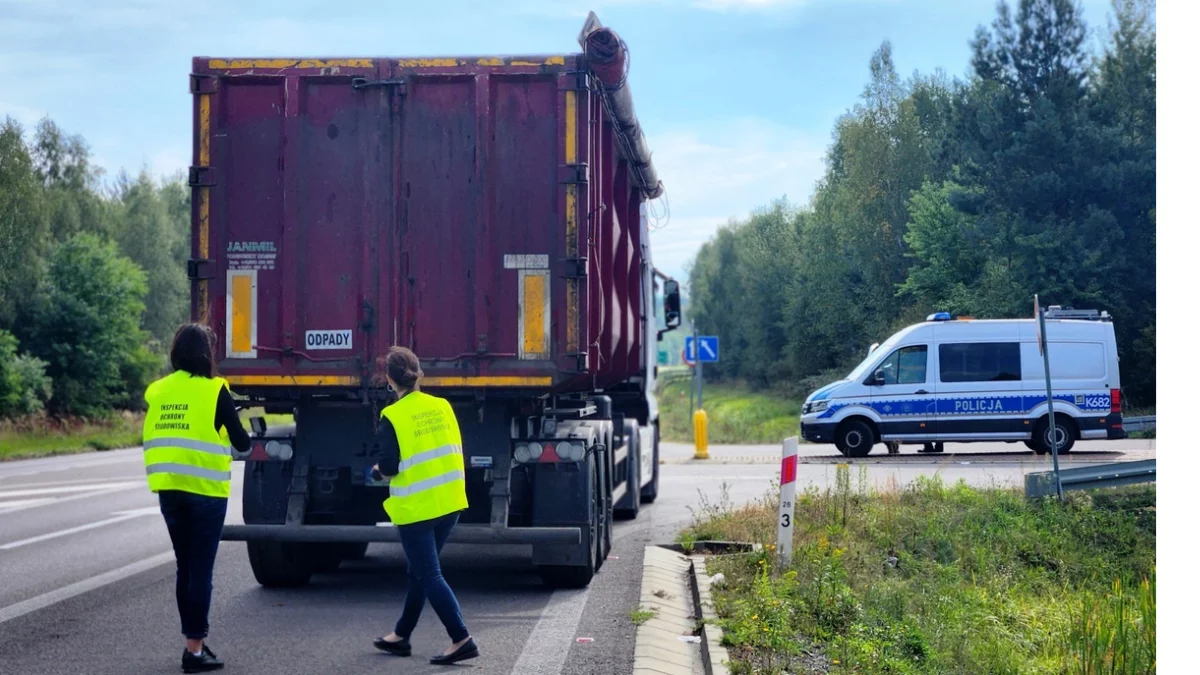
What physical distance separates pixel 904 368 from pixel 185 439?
1709cm

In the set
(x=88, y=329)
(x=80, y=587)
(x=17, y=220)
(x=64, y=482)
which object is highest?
(x=17, y=220)

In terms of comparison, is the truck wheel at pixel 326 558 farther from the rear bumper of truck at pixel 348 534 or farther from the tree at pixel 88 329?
the tree at pixel 88 329

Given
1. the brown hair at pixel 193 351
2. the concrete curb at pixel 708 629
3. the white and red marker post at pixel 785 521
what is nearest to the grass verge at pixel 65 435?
the concrete curb at pixel 708 629

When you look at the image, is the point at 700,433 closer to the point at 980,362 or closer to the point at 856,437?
the point at 856,437

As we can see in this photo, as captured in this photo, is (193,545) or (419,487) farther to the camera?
(419,487)

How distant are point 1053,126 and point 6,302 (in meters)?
38.1

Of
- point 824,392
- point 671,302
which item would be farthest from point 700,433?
point 671,302

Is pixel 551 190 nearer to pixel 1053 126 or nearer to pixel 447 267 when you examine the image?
pixel 447 267

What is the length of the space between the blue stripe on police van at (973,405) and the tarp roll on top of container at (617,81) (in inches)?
450

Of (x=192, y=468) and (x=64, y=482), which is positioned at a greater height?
(x=192, y=468)

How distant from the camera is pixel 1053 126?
20.3 meters

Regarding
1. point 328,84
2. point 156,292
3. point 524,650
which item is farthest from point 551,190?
point 156,292

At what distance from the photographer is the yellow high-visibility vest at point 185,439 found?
7.16 meters

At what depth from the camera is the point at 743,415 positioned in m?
30.6
